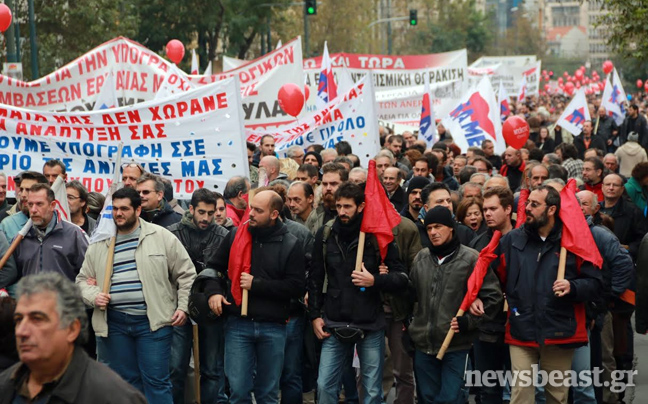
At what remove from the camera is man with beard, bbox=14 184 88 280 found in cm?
730

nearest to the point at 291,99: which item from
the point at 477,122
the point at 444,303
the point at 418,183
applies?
the point at 477,122

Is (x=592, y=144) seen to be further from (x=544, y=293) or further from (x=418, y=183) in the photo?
(x=544, y=293)

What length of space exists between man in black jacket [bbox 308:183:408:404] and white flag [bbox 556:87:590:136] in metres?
13.2

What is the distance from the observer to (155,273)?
23.6 feet

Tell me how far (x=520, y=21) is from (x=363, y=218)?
109754 millimetres

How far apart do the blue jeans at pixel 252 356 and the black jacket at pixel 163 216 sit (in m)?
1.41

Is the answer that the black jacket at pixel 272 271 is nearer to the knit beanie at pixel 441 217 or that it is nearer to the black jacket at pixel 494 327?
the knit beanie at pixel 441 217

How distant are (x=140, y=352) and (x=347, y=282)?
1388mm

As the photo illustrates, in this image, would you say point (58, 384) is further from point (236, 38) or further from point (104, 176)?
Result: point (236, 38)

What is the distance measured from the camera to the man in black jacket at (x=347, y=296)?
7.11 meters

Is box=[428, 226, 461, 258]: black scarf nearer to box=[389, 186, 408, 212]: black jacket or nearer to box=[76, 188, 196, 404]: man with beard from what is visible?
box=[76, 188, 196, 404]: man with beard

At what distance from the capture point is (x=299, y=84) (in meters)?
15.7

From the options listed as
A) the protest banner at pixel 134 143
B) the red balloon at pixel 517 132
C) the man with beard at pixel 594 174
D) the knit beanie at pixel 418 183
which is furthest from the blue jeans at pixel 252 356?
the red balloon at pixel 517 132

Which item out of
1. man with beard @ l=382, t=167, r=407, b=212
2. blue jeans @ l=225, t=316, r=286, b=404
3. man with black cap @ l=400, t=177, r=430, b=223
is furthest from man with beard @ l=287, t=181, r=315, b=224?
blue jeans @ l=225, t=316, r=286, b=404
